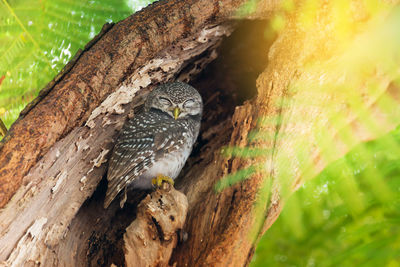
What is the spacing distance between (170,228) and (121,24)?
128 centimetres

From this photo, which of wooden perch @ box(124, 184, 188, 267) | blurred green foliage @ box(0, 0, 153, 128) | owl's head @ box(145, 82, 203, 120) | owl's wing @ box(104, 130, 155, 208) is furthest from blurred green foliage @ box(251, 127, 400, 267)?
blurred green foliage @ box(0, 0, 153, 128)

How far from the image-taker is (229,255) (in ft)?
6.09

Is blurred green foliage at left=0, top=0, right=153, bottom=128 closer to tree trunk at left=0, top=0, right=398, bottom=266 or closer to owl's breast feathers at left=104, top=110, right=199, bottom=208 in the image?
tree trunk at left=0, top=0, right=398, bottom=266

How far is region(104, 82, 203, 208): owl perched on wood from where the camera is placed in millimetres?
2475

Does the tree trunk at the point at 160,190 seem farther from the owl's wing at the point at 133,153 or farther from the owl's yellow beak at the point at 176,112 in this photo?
the owl's yellow beak at the point at 176,112

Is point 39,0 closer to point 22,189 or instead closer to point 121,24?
point 121,24

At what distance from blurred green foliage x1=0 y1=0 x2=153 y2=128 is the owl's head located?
2.03 ft

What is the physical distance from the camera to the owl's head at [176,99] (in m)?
2.96

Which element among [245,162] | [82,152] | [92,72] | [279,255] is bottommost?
[279,255]

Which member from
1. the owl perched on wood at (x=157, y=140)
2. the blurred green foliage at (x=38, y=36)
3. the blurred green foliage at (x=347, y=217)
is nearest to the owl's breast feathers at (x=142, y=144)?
the owl perched on wood at (x=157, y=140)

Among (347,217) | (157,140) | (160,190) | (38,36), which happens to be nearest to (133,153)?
(157,140)

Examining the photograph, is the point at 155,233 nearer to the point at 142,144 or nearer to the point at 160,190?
the point at 160,190

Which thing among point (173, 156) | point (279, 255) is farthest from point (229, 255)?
point (173, 156)

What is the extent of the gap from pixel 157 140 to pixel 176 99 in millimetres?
422
